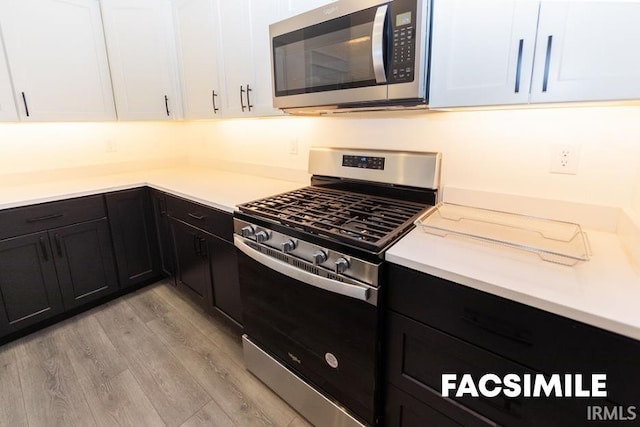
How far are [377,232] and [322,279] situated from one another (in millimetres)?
270

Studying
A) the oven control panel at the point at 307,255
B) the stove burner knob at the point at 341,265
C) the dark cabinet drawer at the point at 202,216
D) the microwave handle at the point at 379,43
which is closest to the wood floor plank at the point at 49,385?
the dark cabinet drawer at the point at 202,216

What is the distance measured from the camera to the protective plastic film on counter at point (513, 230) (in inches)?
39.0

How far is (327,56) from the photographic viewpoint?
53.3 inches

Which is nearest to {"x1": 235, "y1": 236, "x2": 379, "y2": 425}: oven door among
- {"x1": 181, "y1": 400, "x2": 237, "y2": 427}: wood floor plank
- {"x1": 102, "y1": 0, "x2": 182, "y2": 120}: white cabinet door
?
{"x1": 181, "y1": 400, "x2": 237, "y2": 427}: wood floor plank

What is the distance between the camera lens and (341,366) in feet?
4.18

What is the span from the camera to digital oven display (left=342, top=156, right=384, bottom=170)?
160 centimetres

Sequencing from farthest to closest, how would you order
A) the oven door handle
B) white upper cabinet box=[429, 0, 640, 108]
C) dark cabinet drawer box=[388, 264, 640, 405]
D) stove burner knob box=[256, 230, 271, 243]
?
stove burner knob box=[256, 230, 271, 243] < the oven door handle < white upper cabinet box=[429, 0, 640, 108] < dark cabinet drawer box=[388, 264, 640, 405]

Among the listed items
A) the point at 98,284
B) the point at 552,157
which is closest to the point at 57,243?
the point at 98,284

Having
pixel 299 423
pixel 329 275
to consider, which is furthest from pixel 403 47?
pixel 299 423

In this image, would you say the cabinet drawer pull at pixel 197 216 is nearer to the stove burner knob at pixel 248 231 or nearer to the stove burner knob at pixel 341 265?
the stove burner knob at pixel 248 231

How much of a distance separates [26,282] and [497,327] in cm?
255

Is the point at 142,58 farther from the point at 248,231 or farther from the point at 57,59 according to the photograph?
the point at 248,231

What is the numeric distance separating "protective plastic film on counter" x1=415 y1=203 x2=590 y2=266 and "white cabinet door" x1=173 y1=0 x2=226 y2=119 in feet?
5.07

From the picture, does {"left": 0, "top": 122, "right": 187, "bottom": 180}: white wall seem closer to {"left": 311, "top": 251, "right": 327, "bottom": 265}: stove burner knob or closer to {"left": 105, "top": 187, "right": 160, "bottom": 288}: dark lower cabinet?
{"left": 105, "top": 187, "right": 160, "bottom": 288}: dark lower cabinet
